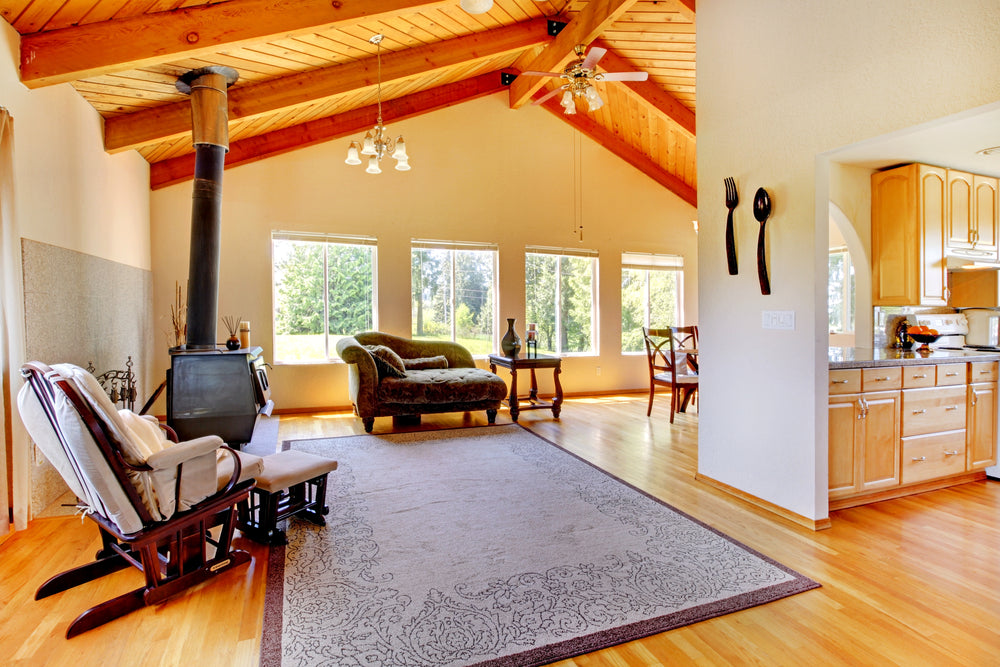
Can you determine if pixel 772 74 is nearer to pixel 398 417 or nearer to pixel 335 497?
pixel 335 497

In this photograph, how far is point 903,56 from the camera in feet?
7.70

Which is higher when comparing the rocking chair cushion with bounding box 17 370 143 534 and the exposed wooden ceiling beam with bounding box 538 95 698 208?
the exposed wooden ceiling beam with bounding box 538 95 698 208

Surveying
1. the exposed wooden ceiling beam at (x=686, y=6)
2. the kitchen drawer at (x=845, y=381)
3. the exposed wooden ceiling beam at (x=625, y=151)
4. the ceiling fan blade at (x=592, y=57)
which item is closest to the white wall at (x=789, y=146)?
the kitchen drawer at (x=845, y=381)

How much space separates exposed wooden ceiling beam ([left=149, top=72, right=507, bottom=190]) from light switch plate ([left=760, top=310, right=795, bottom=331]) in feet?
16.1

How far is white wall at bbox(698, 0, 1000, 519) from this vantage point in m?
2.27

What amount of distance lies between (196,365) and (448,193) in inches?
145

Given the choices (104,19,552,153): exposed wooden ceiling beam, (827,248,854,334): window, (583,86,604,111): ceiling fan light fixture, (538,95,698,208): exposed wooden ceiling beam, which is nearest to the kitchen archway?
(583,86,604,111): ceiling fan light fixture

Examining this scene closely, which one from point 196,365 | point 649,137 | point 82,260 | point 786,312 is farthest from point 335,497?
point 649,137

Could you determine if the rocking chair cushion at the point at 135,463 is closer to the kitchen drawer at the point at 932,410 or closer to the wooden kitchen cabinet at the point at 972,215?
the kitchen drawer at the point at 932,410

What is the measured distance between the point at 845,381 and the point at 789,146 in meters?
1.38

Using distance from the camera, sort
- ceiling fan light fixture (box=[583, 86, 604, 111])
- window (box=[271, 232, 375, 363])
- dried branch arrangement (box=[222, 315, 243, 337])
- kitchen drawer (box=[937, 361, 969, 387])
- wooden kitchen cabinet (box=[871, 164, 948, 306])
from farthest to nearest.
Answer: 1. window (box=[271, 232, 375, 363])
2. dried branch arrangement (box=[222, 315, 243, 337])
3. ceiling fan light fixture (box=[583, 86, 604, 111])
4. wooden kitchen cabinet (box=[871, 164, 948, 306])
5. kitchen drawer (box=[937, 361, 969, 387])

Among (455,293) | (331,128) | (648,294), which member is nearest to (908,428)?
(648,294)

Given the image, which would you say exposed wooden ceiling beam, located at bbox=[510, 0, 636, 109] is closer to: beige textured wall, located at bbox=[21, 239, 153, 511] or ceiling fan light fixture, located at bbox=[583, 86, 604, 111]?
ceiling fan light fixture, located at bbox=[583, 86, 604, 111]

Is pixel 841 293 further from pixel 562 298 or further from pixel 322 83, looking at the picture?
pixel 322 83
